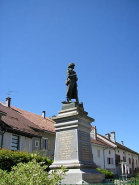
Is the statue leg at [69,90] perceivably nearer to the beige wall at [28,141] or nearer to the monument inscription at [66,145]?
the monument inscription at [66,145]

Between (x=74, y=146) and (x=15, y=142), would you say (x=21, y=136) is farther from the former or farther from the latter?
(x=74, y=146)

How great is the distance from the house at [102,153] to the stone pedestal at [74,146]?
24.0 metres

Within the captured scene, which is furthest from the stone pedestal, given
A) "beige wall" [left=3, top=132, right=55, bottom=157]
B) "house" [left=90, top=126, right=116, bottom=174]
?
"house" [left=90, top=126, right=116, bottom=174]

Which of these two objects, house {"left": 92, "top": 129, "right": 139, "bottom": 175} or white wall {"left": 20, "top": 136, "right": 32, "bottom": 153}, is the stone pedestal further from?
house {"left": 92, "top": 129, "right": 139, "bottom": 175}

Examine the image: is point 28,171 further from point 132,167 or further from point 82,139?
point 132,167

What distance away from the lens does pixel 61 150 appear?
8219mm

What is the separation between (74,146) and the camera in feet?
25.8

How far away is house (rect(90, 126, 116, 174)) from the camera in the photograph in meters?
32.6

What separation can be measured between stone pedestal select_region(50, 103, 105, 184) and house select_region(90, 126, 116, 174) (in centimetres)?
2401

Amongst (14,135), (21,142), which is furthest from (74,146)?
(21,142)

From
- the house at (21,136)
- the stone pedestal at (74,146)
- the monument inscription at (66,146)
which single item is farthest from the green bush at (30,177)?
the house at (21,136)

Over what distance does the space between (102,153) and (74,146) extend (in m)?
28.7

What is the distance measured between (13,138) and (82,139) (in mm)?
11925

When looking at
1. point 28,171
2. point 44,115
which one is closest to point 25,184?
point 28,171
